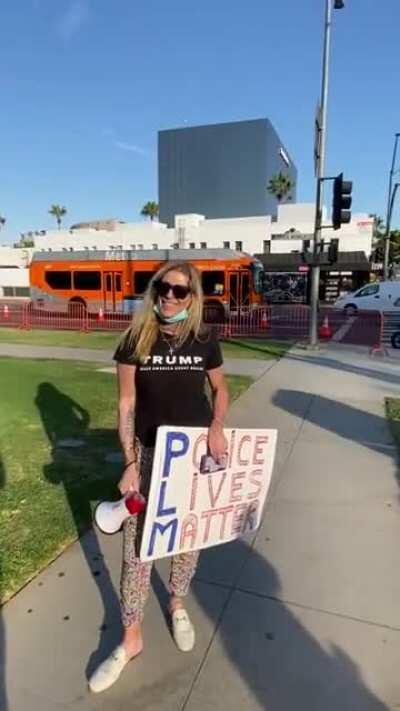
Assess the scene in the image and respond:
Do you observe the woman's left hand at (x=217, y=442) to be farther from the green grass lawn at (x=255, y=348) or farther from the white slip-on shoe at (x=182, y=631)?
the green grass lawn at (x=255, y=348)

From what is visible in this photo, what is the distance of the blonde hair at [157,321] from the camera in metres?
2.28

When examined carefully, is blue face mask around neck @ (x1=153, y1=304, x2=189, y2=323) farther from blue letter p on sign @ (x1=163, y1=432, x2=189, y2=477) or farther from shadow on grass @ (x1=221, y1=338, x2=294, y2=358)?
shadow on grass @ (x1=221, y1=338, x2=294, y2=358)

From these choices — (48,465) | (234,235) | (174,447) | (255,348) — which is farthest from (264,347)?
(234,235)

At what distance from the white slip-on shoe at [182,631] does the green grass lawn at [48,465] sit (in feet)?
3.14

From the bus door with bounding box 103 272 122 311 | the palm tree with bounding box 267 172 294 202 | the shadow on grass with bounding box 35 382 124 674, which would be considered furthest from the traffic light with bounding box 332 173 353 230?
the palm tree with bounding box 267 172 294 202

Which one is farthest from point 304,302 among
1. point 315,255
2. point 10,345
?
point 10,345

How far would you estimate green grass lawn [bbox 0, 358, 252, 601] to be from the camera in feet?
10.5

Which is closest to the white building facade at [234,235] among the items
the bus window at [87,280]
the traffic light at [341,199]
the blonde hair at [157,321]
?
the bus window at [87,280]

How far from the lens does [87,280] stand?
2292cm

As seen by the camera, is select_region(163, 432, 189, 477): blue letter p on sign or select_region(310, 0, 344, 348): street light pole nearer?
select_region(163, 432, 189, 477): blue letter p on sign

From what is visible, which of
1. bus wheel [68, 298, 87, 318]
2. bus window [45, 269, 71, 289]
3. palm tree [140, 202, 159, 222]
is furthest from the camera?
palm tree [140, 202, 159, 222]

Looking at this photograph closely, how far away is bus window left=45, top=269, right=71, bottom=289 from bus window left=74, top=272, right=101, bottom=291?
44 centimetres

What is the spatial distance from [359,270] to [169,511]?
126 ft

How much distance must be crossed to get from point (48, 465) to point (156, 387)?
9.19ft
